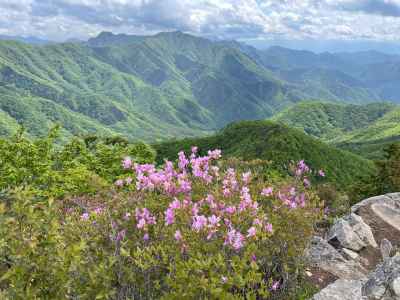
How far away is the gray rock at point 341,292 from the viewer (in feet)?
31.0

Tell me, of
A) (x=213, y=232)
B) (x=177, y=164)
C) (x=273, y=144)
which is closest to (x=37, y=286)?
(x=213, y=232)

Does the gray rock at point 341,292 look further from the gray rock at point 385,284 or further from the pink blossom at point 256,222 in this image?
the pink blossom at point 256,222

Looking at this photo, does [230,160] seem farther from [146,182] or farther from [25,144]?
Result: [25,144]

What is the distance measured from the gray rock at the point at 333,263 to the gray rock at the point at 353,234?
0.83 metres

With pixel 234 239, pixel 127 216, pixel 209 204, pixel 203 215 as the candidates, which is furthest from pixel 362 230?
pixel 127 216

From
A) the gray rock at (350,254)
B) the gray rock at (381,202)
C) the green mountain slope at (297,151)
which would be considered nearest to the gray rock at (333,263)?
the gray rock at (350,254)

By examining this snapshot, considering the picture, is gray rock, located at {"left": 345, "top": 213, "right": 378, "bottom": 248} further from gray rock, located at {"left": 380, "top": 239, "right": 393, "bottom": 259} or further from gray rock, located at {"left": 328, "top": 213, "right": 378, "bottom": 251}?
gray rock, located at {"left": 380, "top": 239, "right": 393, "bottom": 259}

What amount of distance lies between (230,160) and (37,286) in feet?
19.2

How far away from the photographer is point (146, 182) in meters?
8.58

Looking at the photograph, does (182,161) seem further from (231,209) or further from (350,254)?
(350,254)

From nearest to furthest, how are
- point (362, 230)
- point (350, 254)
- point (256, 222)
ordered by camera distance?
point (256, 222)
point (350, 254)
point (362, 230)

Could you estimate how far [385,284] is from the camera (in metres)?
9.19

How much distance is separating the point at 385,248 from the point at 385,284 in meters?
6.84

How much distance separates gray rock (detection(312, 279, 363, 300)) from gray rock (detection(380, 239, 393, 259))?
568 centimetres
